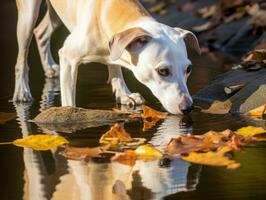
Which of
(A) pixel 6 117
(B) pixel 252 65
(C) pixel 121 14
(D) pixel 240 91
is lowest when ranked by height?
(A) pixel 6 117

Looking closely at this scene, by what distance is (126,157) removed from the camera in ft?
17.6

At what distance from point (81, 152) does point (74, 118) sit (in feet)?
3.99

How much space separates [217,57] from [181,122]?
4228mm

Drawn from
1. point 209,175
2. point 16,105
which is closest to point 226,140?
point 209,175

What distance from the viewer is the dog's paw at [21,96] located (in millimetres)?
7945

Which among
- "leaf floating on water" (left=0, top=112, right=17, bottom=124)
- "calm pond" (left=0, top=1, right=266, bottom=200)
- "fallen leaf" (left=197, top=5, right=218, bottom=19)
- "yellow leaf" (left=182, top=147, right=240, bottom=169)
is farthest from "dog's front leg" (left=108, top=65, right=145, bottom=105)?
"fallen leaf" (left=197, top=5, right=218, bottom=19)

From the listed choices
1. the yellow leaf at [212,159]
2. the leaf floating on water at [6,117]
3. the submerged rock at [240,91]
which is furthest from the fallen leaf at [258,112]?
the leaf floating on water at [6,117]

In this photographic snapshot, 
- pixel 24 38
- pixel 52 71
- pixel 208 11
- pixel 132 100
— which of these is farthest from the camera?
pixel 208 11

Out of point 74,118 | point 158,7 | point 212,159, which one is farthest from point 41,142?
point 158,7

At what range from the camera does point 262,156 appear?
5.33 meters

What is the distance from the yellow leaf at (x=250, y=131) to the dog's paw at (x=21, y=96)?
2535 millimetres

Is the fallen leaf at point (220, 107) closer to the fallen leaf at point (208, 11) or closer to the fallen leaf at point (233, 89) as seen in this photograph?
the fallen leaf at point (233, 89)

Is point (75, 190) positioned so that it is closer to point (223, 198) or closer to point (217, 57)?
point (223, 198)

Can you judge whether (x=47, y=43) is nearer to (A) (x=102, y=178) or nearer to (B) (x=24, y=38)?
(B) (x=24, y=38)
